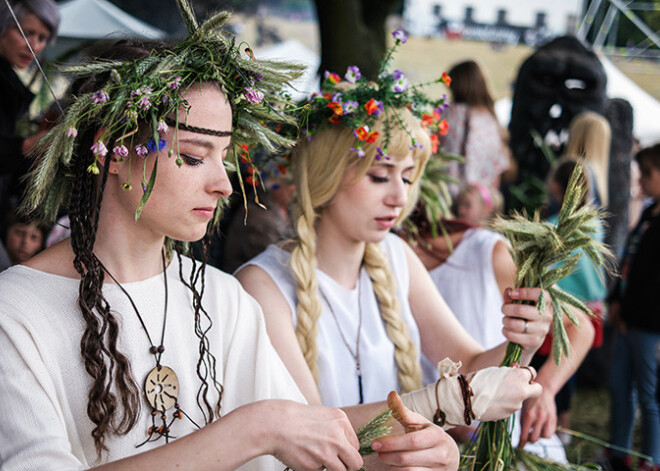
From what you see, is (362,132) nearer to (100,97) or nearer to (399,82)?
(399,82)

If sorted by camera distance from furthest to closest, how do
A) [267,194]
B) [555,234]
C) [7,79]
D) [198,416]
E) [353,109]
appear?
1. [267,194]
2. [7,79]
3. [353,109]
4. [555,234]
5. [198,416]

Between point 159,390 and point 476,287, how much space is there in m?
1.83

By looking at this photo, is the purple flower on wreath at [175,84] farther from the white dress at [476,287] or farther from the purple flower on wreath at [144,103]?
the white dress at [476,287]

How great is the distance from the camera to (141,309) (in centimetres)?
168

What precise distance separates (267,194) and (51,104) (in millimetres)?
1242

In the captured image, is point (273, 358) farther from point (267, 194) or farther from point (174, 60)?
point (267, 194)

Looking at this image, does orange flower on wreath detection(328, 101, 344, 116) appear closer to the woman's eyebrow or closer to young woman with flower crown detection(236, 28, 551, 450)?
young woman with flower crown detection(236, 28, 551, 450)

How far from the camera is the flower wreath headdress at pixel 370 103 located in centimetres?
237

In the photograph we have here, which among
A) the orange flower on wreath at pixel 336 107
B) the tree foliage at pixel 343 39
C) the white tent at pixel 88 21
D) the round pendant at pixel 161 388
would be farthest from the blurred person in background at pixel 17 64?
the tree foliage at pixel 343 39

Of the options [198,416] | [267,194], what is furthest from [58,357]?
[267,194]

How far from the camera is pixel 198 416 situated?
5.69ft

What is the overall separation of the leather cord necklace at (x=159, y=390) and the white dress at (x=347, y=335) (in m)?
0.76

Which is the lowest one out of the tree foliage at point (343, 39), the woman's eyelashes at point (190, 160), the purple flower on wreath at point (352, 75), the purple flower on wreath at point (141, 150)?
the woman's eyelashes at point (190, 160)

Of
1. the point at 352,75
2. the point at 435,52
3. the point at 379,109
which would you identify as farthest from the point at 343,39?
the point at 435,52
